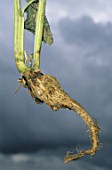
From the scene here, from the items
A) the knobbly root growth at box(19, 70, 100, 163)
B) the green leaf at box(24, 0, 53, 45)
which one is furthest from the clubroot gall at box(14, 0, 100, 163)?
the green leaf at box(24, 0, 53, 45)

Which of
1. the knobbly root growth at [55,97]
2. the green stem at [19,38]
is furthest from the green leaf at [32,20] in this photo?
the knobbly root growth at [55,97]

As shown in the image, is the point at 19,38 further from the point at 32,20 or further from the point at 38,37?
the point at 32,20

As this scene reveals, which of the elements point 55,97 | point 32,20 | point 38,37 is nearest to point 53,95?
point 55,97

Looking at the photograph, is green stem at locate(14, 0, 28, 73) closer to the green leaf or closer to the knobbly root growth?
the knobbly root growth

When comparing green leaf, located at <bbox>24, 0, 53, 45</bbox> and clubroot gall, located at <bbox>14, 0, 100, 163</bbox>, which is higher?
green leaf, located at <bbox>24, 0, 53, 45</bbox>

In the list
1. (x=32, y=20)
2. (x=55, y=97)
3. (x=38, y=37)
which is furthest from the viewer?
(x=32, y=20)

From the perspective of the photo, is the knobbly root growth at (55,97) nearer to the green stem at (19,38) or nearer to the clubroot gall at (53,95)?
the clubroot gall at (53,95)
